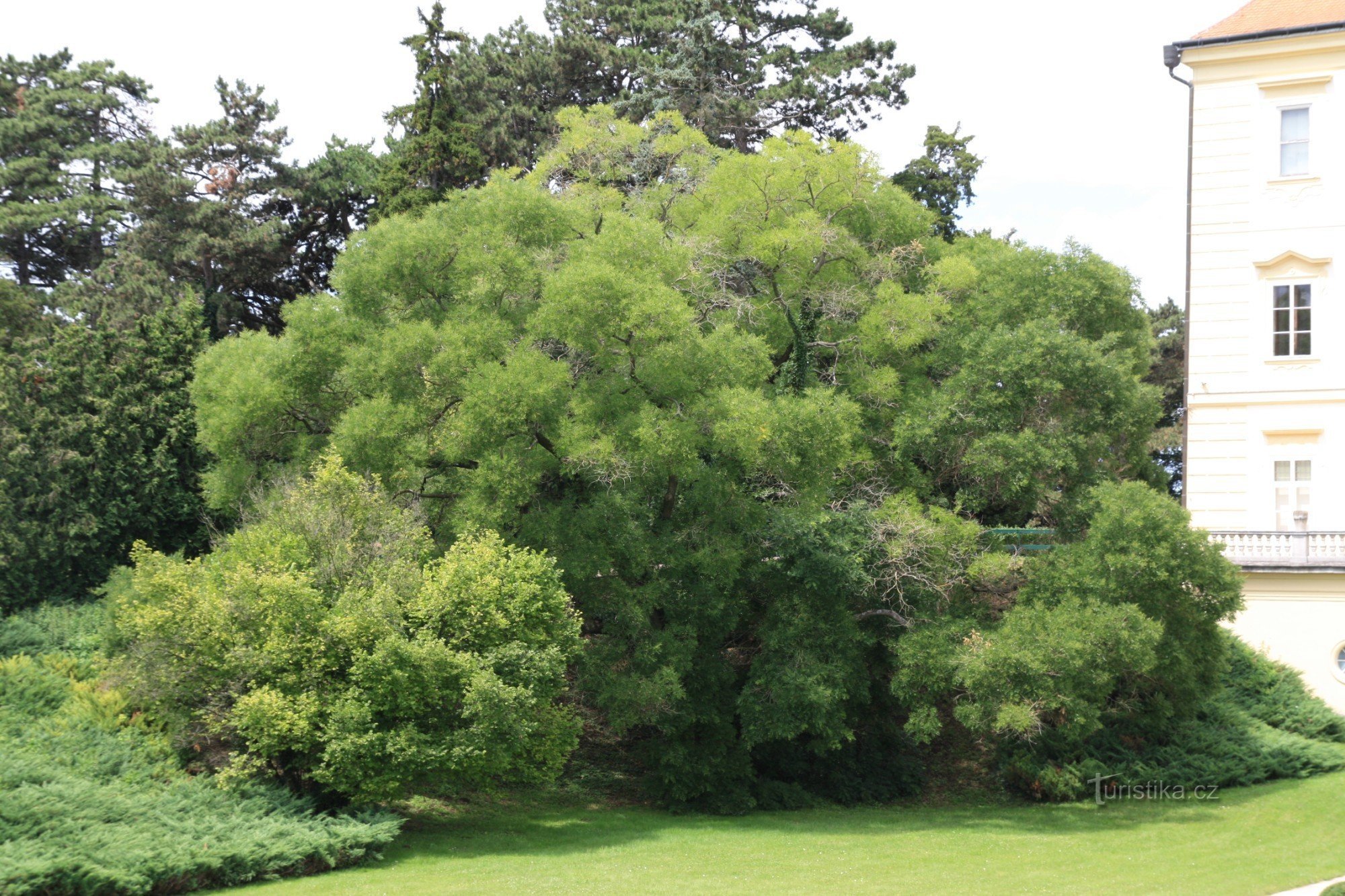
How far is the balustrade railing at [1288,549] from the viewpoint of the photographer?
2712cm

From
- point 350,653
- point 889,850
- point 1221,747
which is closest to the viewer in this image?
point 350,653

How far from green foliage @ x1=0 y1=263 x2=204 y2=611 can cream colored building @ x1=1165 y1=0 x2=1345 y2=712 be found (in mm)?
22751

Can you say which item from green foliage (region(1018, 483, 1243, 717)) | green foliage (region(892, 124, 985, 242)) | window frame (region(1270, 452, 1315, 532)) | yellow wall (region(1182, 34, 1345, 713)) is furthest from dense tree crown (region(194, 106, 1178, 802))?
green foliage (region(892, 124, 985, 242))

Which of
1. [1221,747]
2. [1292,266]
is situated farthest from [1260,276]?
[1221,747]

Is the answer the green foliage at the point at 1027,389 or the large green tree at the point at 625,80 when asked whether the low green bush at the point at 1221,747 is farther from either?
the large green tree at the point at 625,80

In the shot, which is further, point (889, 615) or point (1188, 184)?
point (1188, 184)

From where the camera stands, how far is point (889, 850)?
21516mm

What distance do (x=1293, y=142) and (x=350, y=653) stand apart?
23073 mm

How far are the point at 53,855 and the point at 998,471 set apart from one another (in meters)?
17.3

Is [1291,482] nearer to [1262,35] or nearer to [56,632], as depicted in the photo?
[1262,35]

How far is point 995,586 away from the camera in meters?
26.1

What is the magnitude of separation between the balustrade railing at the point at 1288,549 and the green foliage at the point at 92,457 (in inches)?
893

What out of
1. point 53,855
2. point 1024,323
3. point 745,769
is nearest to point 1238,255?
point 1024,323

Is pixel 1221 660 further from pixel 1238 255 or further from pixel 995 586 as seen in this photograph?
pixel 1238 255
